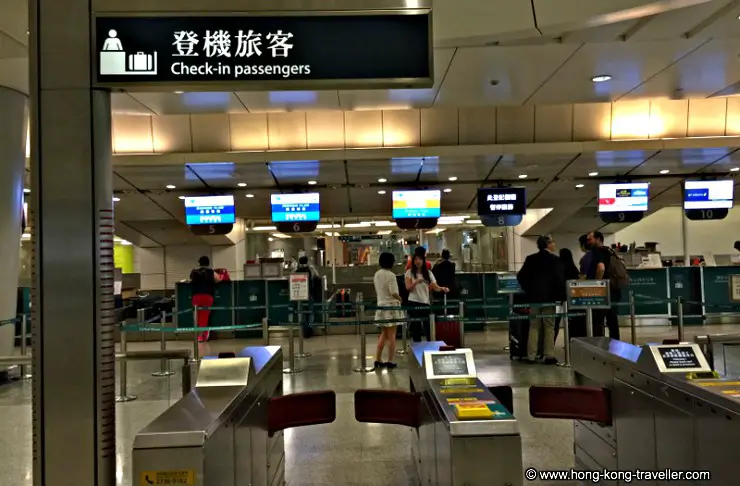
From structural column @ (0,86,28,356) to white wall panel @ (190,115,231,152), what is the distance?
2251mm

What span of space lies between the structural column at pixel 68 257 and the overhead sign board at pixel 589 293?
6.33 meters

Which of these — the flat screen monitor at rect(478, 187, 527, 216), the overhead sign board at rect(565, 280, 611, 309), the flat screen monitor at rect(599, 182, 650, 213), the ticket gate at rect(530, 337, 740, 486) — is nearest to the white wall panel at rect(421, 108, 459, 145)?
the flat screen monitor at rect(478, 187, 527, 216)

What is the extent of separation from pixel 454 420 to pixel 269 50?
161cm

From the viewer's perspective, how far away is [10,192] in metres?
7.03

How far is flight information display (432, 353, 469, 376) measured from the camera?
289cm

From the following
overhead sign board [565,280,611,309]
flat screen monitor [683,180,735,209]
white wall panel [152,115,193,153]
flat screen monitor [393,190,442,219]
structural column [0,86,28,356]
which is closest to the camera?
structural column [0,86,28,356]

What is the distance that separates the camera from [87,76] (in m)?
2.18

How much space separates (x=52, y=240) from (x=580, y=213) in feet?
46.9

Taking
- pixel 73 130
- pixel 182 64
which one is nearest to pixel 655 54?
pixel 182 64

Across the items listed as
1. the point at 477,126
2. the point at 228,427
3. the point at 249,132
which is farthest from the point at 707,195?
the point at 228,427

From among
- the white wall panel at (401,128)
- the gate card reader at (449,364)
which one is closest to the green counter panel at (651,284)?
the white wall panel at (401,128)

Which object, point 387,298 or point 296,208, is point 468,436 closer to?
point 387,298

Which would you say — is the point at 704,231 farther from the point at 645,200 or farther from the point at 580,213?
the point at 645,200

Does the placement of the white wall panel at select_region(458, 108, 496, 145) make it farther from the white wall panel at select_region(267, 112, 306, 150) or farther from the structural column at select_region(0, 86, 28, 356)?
the structural column at select_region(0, 86, 28, 356)
